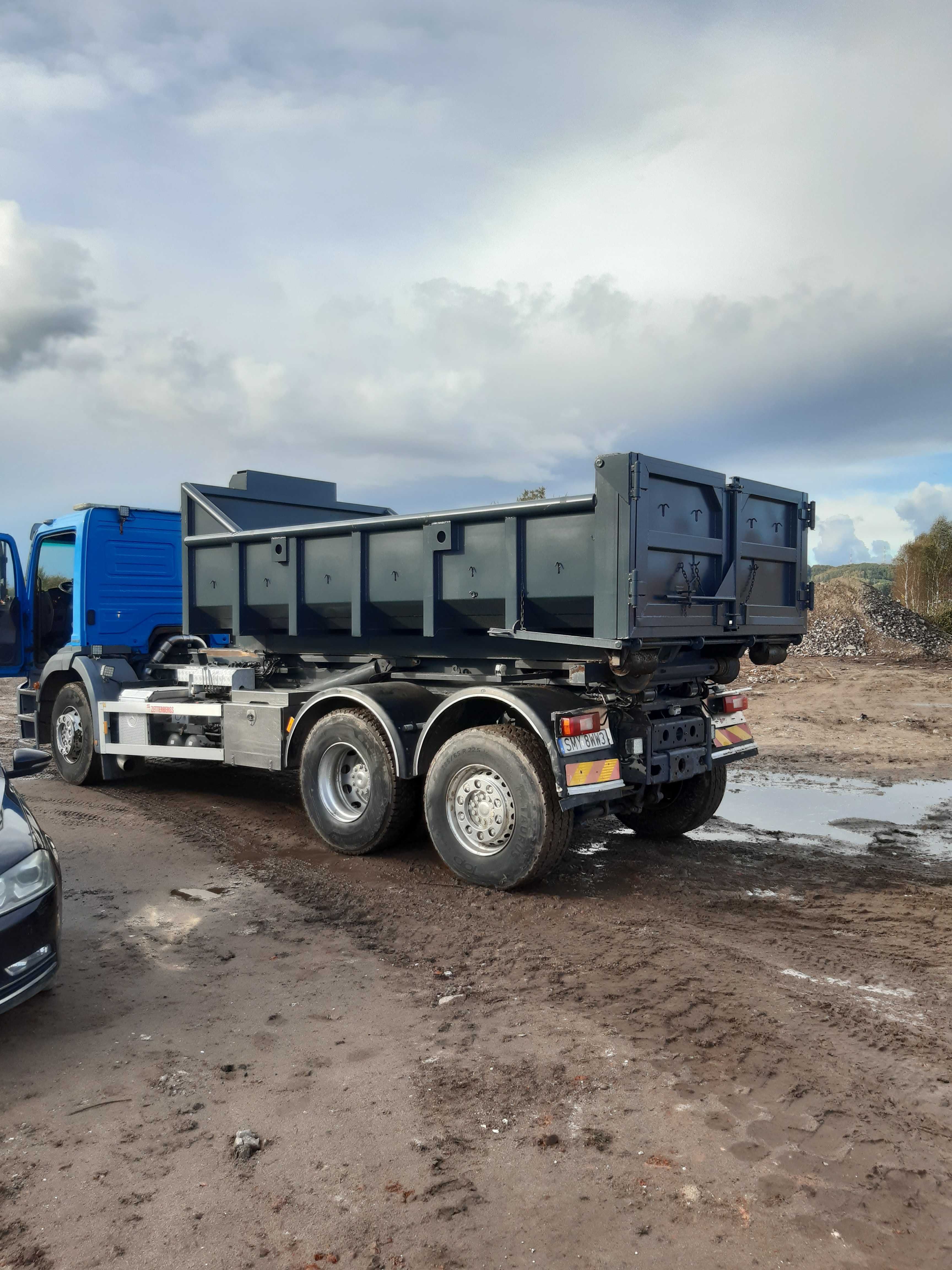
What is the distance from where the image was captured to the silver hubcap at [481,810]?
19.8ft

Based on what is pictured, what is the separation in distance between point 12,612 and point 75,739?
163 centimetres

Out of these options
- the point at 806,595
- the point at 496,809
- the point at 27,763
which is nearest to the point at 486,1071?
the point at 496,809

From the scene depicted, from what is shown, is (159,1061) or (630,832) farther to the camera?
(630,832)

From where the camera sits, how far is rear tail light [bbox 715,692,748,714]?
7.28m

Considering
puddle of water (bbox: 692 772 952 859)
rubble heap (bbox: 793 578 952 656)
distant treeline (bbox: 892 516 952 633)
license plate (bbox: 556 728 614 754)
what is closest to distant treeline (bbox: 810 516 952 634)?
distant treeline (bbox: 892 516 952 633)

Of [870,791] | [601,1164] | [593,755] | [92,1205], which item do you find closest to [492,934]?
[593,755]

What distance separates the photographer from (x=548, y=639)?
6008 mm

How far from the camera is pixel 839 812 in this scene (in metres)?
8.65

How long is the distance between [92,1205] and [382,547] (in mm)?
4947

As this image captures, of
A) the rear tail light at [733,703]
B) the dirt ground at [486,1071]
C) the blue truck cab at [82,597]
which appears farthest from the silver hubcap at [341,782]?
the blue truck cab at [82,597]

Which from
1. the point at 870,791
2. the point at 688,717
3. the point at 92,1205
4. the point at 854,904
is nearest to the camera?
the point at 92,1205

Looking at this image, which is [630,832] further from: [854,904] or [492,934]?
[492,934]

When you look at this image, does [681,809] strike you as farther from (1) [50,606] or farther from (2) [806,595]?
(1) [50,606]

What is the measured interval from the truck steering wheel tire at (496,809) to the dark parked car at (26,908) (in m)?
2.62
